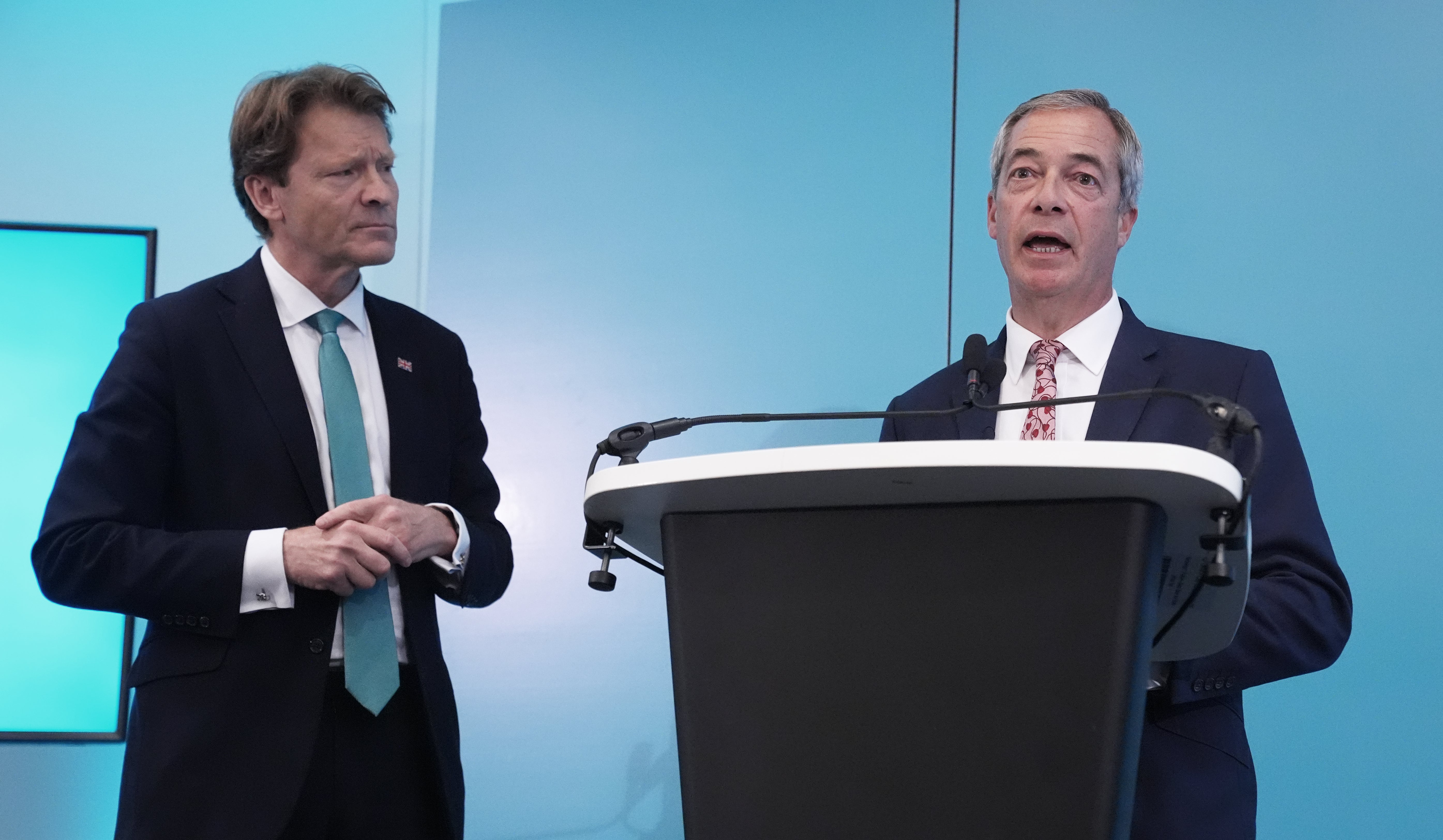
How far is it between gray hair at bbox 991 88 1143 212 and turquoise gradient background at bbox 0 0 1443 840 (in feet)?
2.56

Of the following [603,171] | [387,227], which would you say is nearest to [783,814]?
[387,227]

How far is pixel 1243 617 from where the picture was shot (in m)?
1.30

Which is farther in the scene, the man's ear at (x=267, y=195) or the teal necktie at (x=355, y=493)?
the man's ear at (x=267, y=195)

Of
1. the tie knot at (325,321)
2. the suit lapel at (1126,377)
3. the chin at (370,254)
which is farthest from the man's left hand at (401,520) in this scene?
the suit lapel at (1126,377)

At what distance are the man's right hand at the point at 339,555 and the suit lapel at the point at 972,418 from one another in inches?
31.5

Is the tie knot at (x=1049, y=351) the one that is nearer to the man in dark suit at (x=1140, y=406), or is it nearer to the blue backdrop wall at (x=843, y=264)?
the man in dark suit at (x=1140, y=406)

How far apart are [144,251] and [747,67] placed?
160 centimetres

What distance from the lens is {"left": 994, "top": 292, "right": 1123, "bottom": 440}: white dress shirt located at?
1830mm

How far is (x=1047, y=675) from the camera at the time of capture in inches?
36.9

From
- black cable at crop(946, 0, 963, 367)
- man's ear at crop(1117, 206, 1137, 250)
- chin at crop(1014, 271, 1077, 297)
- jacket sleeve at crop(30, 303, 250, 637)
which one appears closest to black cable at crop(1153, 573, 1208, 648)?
chin at crop(1014, 271, 1077, 297)

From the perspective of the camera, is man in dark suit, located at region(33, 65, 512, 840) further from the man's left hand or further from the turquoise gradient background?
the turquoise gradient background

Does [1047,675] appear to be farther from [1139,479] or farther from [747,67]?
[747,67]

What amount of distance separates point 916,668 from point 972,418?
0.92 meters

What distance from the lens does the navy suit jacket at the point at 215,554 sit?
5.76 feet
